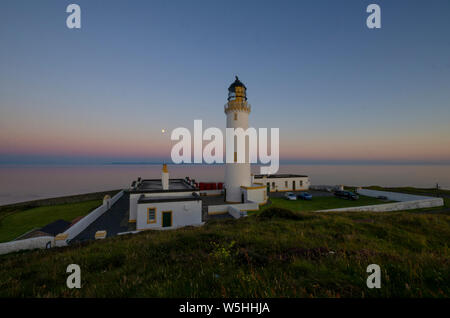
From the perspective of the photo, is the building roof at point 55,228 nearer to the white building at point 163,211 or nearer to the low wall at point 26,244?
the low wall at point 26,244

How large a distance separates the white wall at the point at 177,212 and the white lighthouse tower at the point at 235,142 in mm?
8632

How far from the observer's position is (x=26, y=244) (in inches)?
405

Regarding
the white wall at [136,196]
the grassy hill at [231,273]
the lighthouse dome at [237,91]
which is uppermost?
the lighthouse dome at [237,91]

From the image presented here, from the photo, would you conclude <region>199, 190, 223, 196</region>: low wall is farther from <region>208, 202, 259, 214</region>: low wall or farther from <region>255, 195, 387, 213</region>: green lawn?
<region>255, 195, 387, 213</region>: green lawn

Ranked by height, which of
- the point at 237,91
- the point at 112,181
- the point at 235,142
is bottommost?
the point at 112,181

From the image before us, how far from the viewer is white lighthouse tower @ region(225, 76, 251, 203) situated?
23.1 meters

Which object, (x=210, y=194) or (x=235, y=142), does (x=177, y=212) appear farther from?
(x=210, y=194)

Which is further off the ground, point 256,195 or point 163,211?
point 163,211

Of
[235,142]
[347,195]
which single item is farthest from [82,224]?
[347,195]

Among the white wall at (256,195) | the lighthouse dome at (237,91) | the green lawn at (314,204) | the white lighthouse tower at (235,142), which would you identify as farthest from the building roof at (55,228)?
the lighthouse dome at (237,91)

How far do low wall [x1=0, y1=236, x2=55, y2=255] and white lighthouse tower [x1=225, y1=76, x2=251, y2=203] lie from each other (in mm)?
17835

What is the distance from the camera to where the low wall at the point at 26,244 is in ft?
32.0

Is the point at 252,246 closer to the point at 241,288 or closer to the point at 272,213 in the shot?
the point at 241,288

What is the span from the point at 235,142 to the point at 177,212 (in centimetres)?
1216
